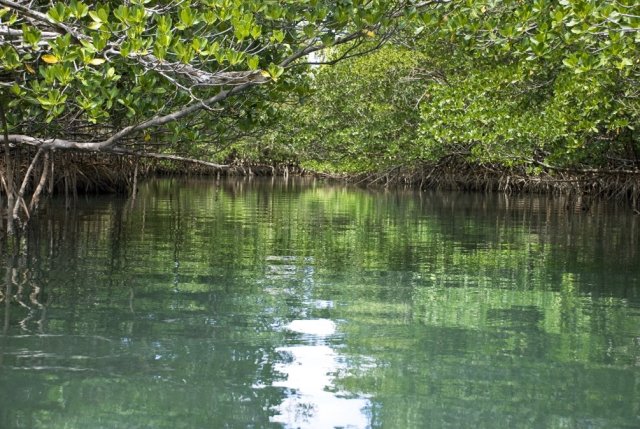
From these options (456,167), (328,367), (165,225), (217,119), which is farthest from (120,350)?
(456,167)

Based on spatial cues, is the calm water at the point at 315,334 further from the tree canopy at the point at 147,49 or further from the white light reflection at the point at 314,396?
the tree canopy at the point at 147,49

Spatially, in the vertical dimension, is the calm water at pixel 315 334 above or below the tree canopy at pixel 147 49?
below

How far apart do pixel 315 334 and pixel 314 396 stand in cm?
116

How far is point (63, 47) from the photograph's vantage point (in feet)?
17.1

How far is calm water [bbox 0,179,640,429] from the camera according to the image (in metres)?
3.45

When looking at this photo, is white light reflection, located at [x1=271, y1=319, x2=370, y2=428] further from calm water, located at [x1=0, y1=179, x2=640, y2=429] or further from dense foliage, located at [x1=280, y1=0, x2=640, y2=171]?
dense foliage, located at [x1=280, y1=0, x2=640, y2=171]

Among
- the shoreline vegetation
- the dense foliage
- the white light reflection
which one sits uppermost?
the dense foliage

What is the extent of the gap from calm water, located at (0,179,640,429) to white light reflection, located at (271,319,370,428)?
0.03 feet

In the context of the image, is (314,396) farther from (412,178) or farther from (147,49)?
(412,178)

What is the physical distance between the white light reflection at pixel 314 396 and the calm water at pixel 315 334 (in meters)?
0.01

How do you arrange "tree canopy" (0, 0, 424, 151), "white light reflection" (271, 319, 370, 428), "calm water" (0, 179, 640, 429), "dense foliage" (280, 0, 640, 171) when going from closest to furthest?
1. "white light reflection" (271, 319, 370, 428)
2. "calm water" (0, 179, 640, 429)
3. "tree canopy" (0, 0, 424, 151)
4. "dense foliage" (280, 0, 640, 171)

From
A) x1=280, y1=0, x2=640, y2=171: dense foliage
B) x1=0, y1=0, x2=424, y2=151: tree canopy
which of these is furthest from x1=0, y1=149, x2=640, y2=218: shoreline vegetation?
x1=0, y1=0, x2=424, y2=151: tree canopy

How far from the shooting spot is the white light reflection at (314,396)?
3315 millimetres

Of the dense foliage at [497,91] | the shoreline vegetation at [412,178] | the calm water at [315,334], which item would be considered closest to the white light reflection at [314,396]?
the calm water at [315,334]
